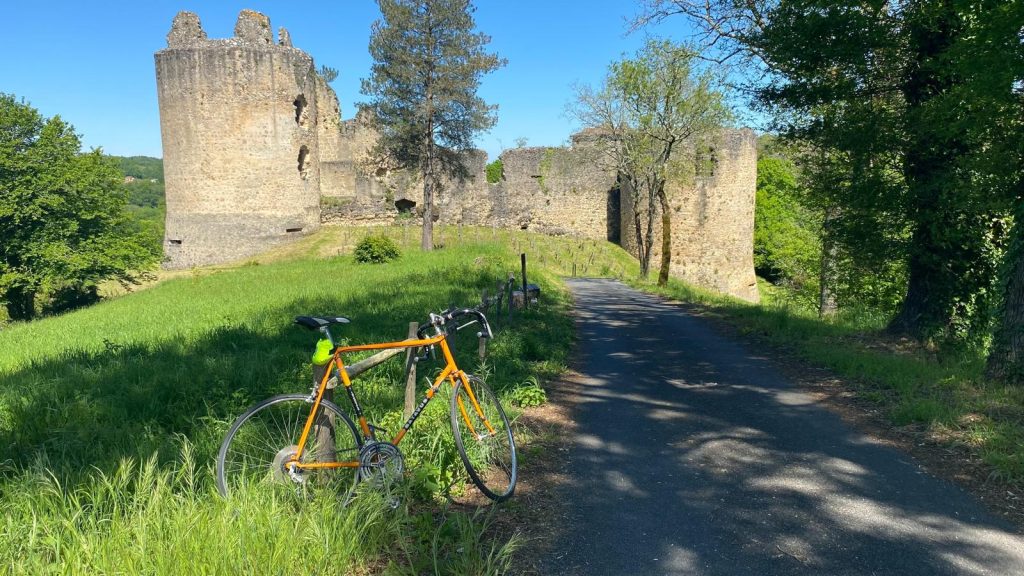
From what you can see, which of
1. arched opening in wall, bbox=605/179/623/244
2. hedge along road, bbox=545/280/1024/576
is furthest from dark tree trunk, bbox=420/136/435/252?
hedge along road, bbox=545/280/1024/576

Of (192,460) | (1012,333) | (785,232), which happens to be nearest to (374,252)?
(1012,333)

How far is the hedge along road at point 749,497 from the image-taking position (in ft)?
10.6

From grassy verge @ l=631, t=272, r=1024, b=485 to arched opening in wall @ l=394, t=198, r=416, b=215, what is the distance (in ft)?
84.4

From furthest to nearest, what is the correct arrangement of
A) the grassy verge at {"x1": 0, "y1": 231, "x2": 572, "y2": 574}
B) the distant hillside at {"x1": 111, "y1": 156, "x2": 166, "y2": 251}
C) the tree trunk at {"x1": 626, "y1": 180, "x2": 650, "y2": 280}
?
the distant hillside at {"x1": 111, "y1": 156, "x2": 166, "y2": 251} < the tree trunk at {"x1": 626, "y1": 180, "x2": 650, "y2": 280} < the grassy verge at {"x1": 0, "y1": 231, "x2": 572, "y2": 574}

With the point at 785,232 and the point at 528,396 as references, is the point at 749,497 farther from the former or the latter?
the point at 785,232

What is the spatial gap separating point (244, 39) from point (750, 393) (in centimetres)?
2832

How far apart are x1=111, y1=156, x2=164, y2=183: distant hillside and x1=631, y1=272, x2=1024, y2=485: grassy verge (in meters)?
106

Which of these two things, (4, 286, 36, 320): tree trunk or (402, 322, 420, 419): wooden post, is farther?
(4, 286, 36, 320): tree trunk

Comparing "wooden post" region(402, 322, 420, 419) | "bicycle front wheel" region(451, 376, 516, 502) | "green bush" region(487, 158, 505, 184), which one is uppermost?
"green bush" region(487, 158, 505, 184)

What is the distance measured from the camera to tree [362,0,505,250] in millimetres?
23453

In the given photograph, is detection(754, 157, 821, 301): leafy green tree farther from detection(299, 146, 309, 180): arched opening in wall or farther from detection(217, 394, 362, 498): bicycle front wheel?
detection(299, 146, 309, 180): arched opening in wall

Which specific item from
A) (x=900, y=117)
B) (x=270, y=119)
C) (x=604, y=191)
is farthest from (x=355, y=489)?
(x=604, y=191)

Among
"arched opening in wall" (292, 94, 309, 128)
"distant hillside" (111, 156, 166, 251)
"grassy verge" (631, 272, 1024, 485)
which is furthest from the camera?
"distant hillside" (111, 156, 166, 251)

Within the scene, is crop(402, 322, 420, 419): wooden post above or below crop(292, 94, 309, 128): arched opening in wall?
below
